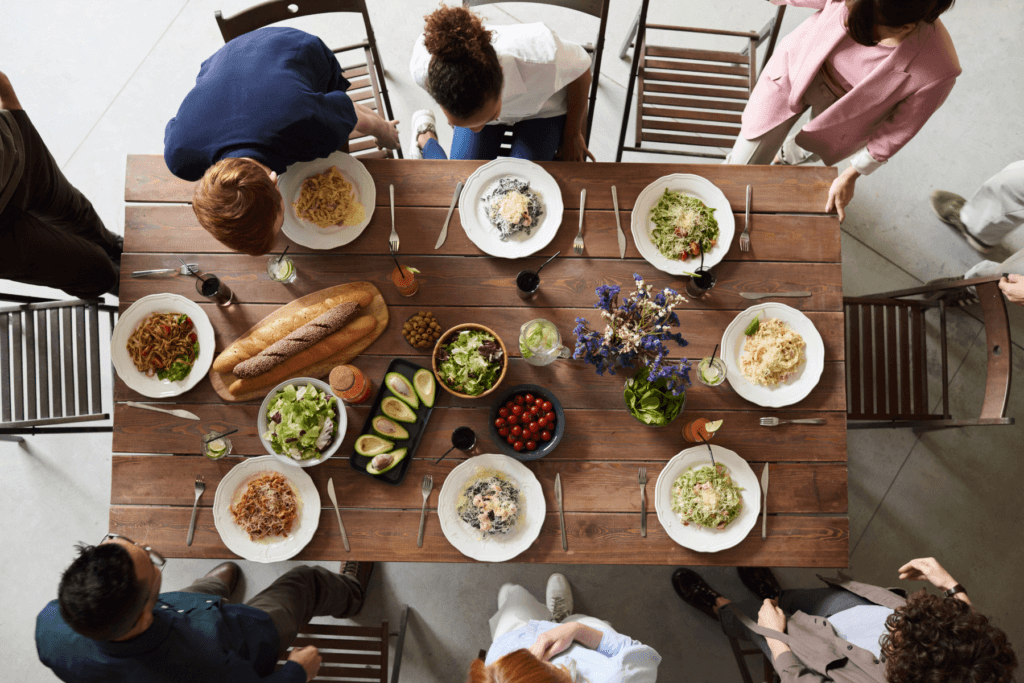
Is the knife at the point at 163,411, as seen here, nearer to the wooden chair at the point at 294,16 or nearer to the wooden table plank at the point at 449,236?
the wooden table plank at the point at 449,236

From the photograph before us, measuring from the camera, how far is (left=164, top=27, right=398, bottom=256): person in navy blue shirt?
1749mm

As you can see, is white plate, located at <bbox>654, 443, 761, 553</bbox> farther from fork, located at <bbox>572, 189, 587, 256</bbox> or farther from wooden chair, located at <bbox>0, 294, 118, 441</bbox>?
wooden chair, located at <bbox>0, 294, 118, 441</bbox>

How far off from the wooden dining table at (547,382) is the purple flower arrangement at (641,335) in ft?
0.83

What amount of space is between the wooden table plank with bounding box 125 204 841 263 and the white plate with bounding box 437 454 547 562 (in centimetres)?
81

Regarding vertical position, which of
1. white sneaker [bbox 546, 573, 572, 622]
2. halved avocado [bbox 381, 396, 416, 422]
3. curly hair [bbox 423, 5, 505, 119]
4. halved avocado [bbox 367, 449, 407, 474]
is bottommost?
white sneaker [bbox 546, 573, 572, 622]

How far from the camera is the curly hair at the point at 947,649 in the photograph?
1691 mm

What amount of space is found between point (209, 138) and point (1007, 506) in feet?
13.7

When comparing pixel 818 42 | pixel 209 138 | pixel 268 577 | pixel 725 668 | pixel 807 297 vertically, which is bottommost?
pixel 725 668

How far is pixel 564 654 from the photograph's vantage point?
6.69ft

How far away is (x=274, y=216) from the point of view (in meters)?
1.82

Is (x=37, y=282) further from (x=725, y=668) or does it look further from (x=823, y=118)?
(x=725, y=668)

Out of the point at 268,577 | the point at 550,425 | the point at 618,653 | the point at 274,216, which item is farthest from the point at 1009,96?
the point at 268,577

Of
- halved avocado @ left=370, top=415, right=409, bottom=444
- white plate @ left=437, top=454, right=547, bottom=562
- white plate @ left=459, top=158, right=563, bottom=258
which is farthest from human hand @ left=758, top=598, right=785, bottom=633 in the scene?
white plate @ left=459, top=158, right=563, bottom=258

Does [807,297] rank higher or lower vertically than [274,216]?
lower
